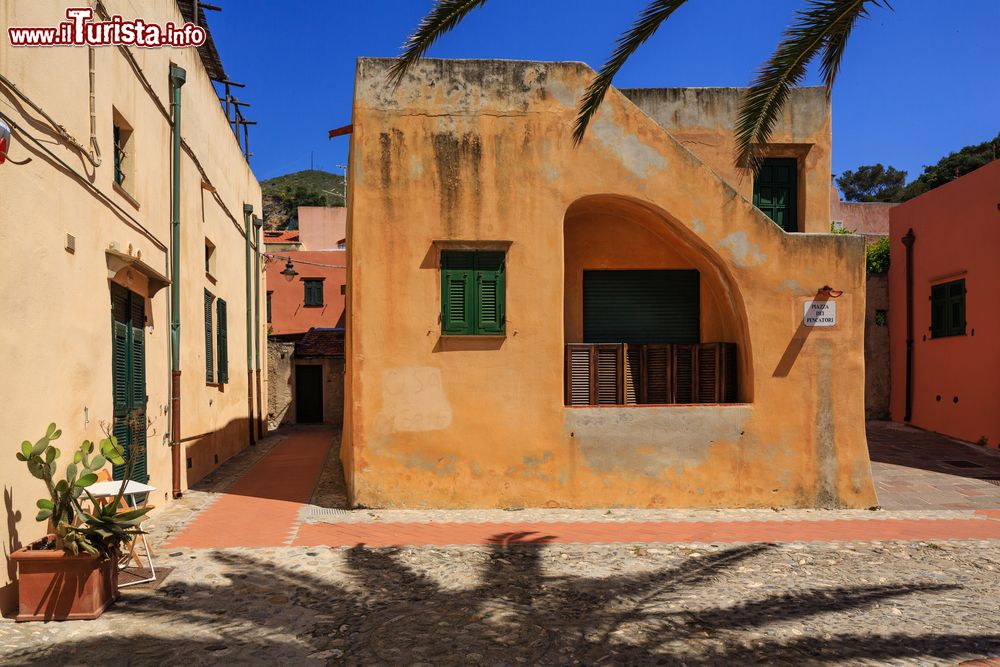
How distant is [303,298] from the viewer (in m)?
29.5

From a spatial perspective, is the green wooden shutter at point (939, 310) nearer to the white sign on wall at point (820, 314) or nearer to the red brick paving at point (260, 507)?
the white sign on wall at point (820, 314)

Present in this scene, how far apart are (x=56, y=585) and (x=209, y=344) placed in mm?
8248

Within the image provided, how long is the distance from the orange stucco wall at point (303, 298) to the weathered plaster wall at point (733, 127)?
20.3m

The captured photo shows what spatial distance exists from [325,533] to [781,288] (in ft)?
21.9

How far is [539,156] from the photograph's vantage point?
9719 mm

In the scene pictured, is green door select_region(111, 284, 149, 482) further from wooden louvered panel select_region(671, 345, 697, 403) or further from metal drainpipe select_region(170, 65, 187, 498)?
wooden louvered panel select_region(671, 345, 697, 403)

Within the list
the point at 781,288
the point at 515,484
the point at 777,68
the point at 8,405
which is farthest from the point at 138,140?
the point at 781,288

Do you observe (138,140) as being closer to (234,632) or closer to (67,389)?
(67,389)

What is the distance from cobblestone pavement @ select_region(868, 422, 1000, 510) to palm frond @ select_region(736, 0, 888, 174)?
20.8 feet

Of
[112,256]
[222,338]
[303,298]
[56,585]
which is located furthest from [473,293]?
[303,298]

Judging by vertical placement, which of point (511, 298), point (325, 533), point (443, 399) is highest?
point (511, 298)

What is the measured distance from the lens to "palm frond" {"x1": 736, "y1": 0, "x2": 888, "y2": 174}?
17.7 ft

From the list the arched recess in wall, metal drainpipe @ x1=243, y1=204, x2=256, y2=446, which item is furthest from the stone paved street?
metal drainpipe @ x1=243, y1=204, x2=256, y2=446

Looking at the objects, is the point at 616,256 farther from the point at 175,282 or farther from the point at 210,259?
the point at 210,259
